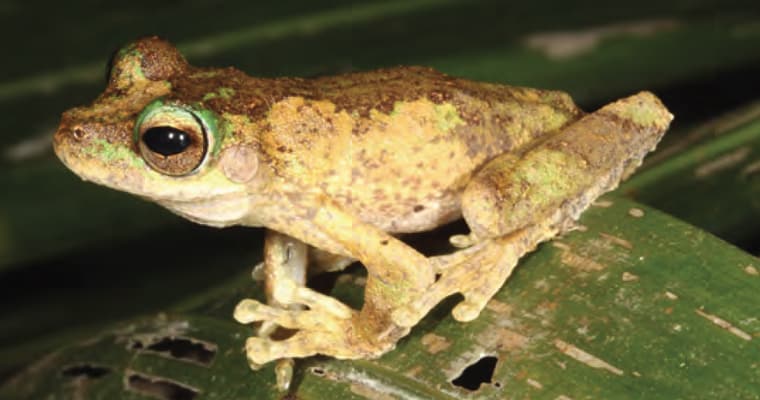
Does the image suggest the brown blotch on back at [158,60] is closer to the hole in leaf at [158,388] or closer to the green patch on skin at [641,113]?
the hole in leaf at [158,388]

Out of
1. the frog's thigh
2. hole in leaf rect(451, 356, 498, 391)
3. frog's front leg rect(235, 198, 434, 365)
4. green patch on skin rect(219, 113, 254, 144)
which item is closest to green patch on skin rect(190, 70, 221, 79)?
green patch on skin rect(219, 113, 254, 144)

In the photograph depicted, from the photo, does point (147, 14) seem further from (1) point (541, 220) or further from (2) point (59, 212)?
(1) point (541, 220)

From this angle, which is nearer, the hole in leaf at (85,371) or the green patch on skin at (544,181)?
the green patch on skin at (544,181)

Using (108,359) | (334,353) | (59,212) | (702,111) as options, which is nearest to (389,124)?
(334,353)

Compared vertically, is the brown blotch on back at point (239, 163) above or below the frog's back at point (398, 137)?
below

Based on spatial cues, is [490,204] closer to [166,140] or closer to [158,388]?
[166,140]

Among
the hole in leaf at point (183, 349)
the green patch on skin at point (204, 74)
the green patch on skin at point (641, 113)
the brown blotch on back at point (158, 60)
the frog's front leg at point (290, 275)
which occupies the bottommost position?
the hole in leaf at point (183, 349)

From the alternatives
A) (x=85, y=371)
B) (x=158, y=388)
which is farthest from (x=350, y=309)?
(x=85, y=371)

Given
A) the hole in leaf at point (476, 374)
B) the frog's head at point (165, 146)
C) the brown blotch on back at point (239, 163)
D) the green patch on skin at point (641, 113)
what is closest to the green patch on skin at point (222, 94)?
the frog's head at point (165, 146)
